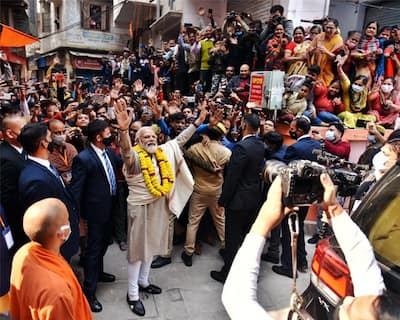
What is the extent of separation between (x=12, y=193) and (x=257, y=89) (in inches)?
167

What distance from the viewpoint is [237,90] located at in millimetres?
6883

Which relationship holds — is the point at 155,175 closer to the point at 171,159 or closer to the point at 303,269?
the point at 171,159

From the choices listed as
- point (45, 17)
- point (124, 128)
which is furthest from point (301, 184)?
point (45, 17)

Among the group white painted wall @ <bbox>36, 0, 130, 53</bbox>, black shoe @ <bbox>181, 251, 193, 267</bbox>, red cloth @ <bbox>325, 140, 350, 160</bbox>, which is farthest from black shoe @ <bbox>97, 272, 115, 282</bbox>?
white painted wall @ <bbox>36, 0, 130, 53</bbox>

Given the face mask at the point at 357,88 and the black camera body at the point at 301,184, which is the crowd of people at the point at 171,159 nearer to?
the face mask at the point at 357,88

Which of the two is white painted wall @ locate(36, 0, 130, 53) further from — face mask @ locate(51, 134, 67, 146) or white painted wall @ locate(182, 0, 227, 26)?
face mask @ locate(51, 134, 67, 146)

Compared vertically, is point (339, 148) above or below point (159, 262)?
above

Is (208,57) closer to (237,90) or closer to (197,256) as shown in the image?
(237,90)

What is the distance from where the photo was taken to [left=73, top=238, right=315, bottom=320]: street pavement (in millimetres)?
3359

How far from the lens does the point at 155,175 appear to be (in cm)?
342

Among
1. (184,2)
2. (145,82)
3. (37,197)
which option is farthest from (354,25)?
(37,197)

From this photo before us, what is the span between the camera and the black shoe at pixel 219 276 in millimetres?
3938

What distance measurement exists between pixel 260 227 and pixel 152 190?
84.5 inches

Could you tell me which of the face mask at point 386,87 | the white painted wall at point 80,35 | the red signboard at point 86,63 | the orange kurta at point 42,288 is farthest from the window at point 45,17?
the orange kurta at point 42,288
